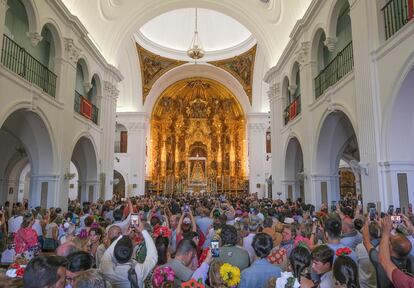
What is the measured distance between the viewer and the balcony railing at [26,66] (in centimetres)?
945

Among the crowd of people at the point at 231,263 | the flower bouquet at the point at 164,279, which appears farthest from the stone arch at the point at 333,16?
the flower bouquet at the point at 164,279

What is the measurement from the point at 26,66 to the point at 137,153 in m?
14.8

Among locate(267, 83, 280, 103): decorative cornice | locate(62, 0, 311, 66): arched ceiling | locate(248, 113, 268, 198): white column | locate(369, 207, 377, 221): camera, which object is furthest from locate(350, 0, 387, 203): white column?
locate(248, 113, 268, 198): white column

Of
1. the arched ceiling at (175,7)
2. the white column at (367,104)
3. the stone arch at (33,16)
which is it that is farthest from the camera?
the arched ceiling at (175,7)

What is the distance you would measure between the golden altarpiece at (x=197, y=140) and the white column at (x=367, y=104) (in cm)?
1911

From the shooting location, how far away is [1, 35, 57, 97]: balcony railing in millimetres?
9450

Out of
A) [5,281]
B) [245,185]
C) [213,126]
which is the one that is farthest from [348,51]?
[213,126]

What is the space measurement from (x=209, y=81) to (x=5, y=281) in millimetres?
25981

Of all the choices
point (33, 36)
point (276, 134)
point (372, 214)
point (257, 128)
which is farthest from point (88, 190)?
point (257, 128)

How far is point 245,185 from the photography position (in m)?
26.9

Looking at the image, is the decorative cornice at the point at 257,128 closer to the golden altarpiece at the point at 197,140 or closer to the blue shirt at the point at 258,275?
the golden altarpiece at the point at 197,140

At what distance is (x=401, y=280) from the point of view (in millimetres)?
2496

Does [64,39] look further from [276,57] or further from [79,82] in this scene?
[276,57]

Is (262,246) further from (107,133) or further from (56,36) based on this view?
(107,133)
